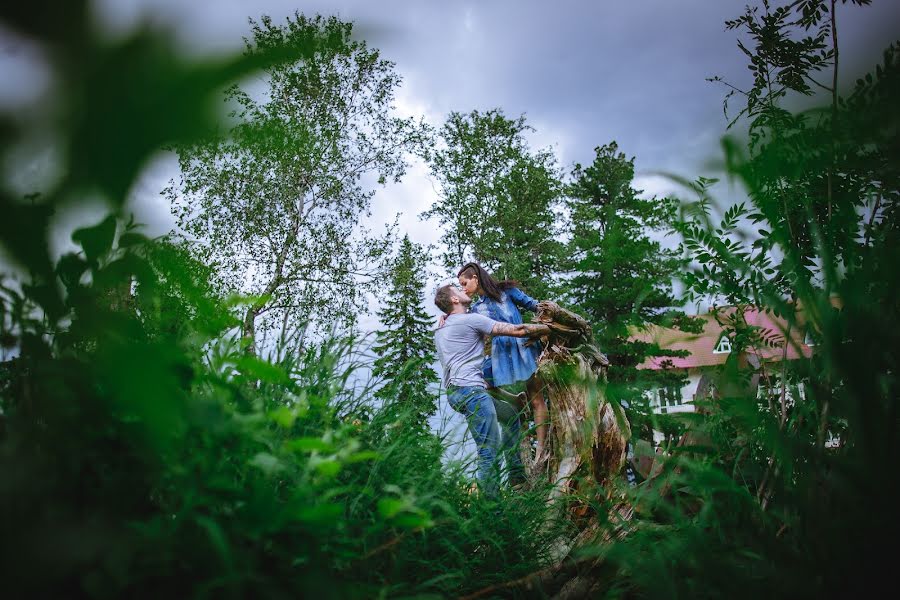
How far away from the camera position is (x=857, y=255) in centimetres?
138

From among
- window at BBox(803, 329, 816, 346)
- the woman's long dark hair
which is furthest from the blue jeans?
the woman's long dark hair

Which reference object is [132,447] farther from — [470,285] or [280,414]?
[470,285]

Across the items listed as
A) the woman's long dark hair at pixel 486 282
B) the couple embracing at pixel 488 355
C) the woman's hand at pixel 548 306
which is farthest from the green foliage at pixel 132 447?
the woman's long dark hair at pixel 486 282

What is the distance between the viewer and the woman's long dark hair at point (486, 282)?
248 inches

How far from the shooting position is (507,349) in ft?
18.7

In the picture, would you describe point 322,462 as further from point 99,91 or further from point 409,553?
point 409,553

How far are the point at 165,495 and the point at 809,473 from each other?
4.51 feet

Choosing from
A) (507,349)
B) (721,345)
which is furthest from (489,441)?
(507,349)

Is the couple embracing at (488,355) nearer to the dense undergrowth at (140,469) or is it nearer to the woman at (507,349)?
the woman at (507,349)

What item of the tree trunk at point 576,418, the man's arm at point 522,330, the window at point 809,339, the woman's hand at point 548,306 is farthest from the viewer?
the man's arm at point 522,330

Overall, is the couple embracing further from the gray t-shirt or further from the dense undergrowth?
the dense undergrowth

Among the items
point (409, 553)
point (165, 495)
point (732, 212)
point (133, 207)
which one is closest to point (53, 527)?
point (133, 207)

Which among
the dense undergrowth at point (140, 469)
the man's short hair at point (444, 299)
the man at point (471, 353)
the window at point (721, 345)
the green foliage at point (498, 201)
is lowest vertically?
the dense undergrowth at point (140, 469)

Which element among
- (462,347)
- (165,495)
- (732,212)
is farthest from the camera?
(462,347)
